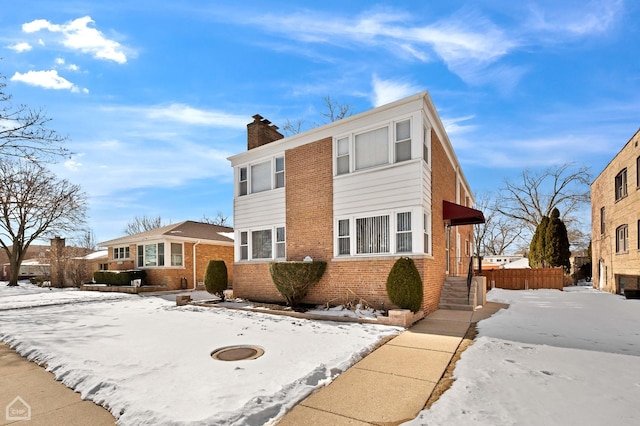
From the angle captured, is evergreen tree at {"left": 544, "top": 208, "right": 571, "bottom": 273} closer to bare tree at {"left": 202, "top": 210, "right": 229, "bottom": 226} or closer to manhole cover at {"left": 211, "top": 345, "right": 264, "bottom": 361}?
manhole cover at {"left": 211, "top": 345, "right": 264, "bottom": 361}

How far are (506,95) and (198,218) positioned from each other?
153 feet

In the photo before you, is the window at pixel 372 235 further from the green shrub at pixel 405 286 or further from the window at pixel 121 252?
the window at pixel 121 252

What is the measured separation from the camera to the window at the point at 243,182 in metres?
14.3

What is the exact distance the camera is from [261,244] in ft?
43.9

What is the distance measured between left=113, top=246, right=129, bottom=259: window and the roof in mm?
594

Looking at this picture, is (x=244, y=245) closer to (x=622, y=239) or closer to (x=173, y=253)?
(x=173, y=253)

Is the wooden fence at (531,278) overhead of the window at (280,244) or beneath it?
beneath

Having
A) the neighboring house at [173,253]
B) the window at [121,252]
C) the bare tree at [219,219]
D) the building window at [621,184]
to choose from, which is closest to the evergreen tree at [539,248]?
the building window at [621,184]

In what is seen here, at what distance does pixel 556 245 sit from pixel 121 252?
32321 millimetres

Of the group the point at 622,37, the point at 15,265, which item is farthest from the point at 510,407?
the point at 15,265

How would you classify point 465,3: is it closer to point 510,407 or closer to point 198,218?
point 510,407

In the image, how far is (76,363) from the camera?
538 centimetres

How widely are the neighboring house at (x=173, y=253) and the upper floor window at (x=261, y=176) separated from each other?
344 inches

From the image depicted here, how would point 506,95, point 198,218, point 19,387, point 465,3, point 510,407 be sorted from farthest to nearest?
1. point 198,218
2. point 506,95
3. point 465,3
4. point 19,387
5. point 510,407
